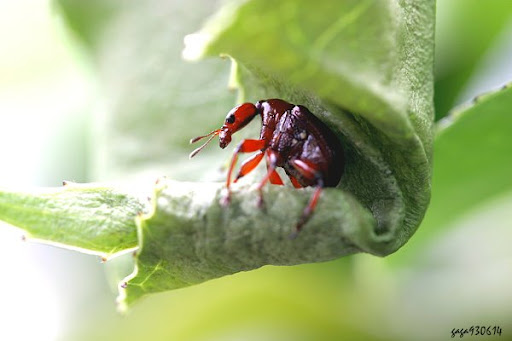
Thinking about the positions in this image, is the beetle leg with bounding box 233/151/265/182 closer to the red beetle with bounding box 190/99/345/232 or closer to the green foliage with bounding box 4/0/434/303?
the red beetle with bounding box 190/99/345/232

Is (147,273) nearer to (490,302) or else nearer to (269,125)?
(269,125)

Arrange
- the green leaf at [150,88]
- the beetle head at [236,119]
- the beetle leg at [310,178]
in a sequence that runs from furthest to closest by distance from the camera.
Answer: the green leaf at [150,88], the beetle head at [236,119], the beetle leg at [310,178]

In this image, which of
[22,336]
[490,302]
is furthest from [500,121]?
[22,336]

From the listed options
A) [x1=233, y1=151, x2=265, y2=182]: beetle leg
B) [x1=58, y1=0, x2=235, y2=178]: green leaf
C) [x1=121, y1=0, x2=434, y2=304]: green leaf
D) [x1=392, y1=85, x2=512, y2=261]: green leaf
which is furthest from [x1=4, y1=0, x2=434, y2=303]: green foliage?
[x1=58, y1=0, x2=235, y2=178]: green leaf

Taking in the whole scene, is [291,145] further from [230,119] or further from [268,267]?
[268,267]

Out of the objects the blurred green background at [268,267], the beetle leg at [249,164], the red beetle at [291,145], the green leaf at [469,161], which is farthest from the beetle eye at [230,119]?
the green leaf at [469,161]

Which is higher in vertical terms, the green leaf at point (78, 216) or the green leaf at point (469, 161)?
the green leaf at point (78, 216)

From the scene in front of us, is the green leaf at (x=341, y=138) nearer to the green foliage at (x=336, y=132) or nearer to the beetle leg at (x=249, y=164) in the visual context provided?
the green foliage at (x=336, y=132)
